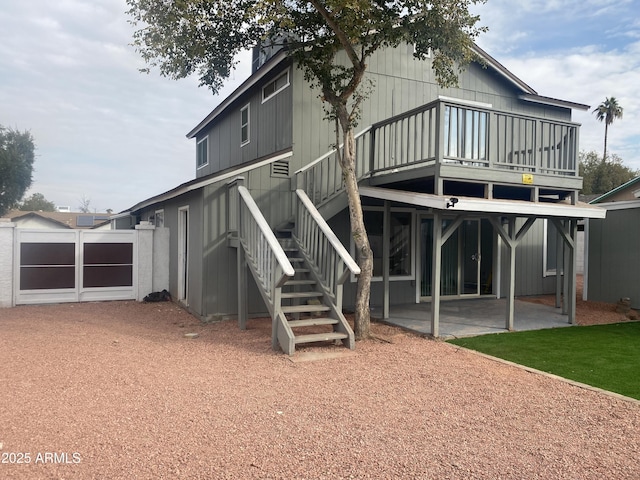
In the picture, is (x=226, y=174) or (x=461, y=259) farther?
(x=461, y=259)

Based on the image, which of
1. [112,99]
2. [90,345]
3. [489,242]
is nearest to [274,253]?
[90,345]

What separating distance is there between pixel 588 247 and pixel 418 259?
518cm

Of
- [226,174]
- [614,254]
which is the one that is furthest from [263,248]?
[614,254]

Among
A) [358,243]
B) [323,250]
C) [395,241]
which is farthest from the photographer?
A: [395,241]

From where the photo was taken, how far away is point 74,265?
9.93 m

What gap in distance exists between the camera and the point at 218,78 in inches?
321

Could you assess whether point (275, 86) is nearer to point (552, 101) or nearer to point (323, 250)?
point (323, 250)

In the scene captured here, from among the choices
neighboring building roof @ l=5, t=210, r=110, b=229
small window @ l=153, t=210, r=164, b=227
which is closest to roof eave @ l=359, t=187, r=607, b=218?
small window @ l=153, t=210, r=164, b=227

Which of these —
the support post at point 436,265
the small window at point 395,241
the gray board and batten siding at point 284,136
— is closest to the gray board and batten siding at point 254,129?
the gray board and batten siding at point 284,136

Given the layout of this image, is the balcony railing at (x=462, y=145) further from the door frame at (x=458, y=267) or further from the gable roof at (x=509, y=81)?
the gable roof at (x=509, y=81)

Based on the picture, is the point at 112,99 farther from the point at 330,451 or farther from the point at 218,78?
the point at 330,451

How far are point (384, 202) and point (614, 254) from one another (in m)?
6.46

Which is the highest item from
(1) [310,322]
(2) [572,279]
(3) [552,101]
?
(3) [552,101]

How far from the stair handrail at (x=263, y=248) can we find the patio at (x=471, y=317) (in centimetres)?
280
